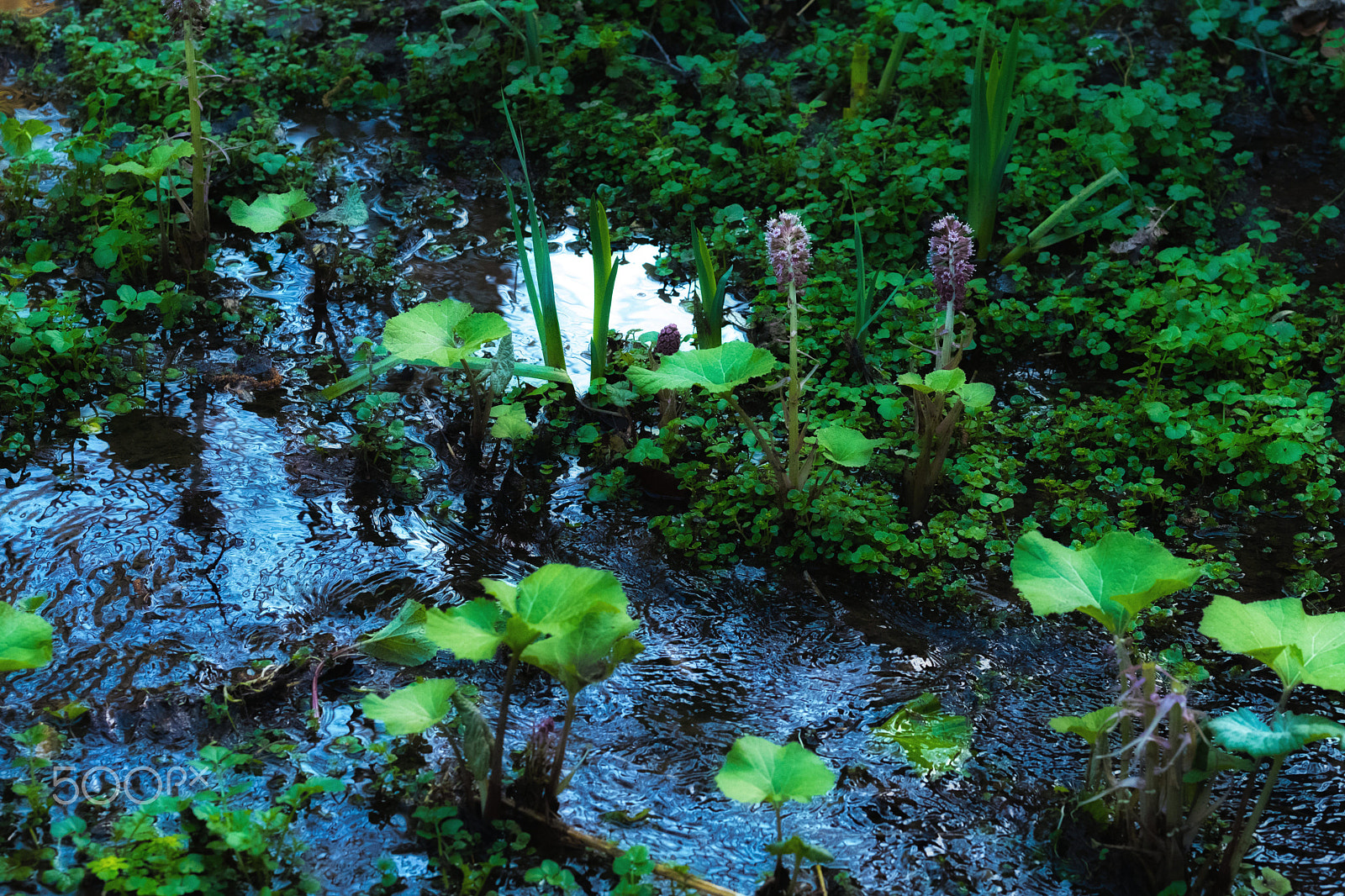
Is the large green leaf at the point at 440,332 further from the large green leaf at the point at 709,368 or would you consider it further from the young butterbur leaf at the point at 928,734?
the young butterbur leaf at the point at 928,734

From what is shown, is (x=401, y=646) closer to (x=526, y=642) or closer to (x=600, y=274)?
(x=526, y=642)

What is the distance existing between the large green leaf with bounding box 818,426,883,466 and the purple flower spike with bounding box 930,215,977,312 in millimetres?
497

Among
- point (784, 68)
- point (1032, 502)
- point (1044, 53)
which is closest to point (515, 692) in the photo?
point (1032, 502)

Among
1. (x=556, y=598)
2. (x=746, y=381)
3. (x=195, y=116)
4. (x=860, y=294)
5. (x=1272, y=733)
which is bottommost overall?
(x=1272, y=733)

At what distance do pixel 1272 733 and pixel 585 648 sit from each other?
3.86ft

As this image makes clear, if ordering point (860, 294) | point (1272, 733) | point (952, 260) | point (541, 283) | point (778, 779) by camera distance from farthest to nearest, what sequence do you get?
1. point (860, 294)
2. point (541, 283)
3. point (952, 260)
4. point (778, 779)
5. point (1272, 733)

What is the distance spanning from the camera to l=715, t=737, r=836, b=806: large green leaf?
68.2 inches

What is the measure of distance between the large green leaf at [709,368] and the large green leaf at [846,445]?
0.29m

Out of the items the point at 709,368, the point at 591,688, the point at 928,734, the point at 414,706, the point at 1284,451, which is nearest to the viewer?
the point at 414,706

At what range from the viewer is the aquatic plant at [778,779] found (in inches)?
68.2

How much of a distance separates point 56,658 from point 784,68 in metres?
3.83

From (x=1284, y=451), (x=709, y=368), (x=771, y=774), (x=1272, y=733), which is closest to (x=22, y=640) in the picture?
(x=771, y=774)

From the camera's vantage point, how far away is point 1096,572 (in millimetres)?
1952

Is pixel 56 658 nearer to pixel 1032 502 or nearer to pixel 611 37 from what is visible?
pixel 1032 502
